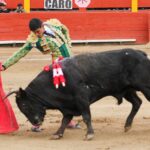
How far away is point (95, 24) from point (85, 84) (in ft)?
41.0

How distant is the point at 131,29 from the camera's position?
65.6 feet

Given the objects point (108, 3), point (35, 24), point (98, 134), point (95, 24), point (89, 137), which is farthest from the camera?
point (108, 3)

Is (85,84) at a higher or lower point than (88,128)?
higher

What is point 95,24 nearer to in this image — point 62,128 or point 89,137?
point 62,128

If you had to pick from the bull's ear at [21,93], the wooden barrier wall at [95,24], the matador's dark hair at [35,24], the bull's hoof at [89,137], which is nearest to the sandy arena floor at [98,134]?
the bull's hoof at [89,137]

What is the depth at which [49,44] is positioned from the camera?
25.4 ft

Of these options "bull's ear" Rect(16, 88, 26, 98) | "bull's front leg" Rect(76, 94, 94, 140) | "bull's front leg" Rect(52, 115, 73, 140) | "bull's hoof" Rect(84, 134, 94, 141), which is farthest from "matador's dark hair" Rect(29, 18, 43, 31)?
"bull's hoof" Rect(84, 134, 94, 141)

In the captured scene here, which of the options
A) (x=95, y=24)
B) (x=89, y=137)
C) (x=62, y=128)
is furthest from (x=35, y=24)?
(x=95, y=24)

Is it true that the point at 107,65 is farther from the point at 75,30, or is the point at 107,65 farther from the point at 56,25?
the point at 75,30

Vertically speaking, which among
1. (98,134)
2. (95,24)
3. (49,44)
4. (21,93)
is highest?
(49,44)

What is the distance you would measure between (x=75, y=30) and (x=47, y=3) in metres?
4.41

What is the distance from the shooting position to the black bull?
24.0ft

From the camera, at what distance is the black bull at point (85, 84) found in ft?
24.0

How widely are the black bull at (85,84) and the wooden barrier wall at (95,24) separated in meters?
11.8
